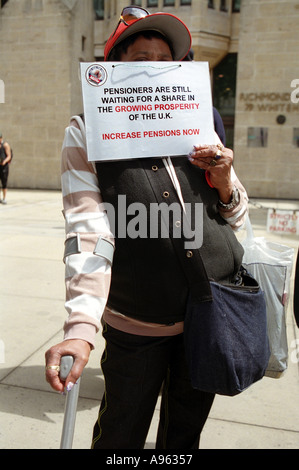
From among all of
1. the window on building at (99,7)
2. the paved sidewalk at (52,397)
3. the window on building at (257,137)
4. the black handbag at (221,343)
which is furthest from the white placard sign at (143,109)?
the window on building at (99,7)

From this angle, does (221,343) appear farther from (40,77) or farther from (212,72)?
(212,72)

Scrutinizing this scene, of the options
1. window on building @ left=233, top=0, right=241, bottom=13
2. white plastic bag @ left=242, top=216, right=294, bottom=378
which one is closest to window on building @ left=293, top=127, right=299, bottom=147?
window on building @ left=233, top=0, right=241, bottom=13

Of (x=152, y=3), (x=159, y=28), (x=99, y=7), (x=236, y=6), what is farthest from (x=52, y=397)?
(x=99, y=7)

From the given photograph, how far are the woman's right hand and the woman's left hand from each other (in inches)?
27.6

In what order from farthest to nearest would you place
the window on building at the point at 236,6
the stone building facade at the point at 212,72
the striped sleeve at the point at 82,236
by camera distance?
1. the window on building at the point at 236,6
2. the stone building facade at the point at 212,72
3. the striped sleeve at the point at 82,236

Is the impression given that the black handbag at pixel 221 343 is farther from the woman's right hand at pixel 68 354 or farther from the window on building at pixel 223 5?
the window on building at pixel 223 5

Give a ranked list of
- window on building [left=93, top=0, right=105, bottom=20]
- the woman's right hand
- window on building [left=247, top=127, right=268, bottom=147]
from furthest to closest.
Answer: window on building [left=93, top=0, right=105, bottom=20], window on building [left=247, top=127, right=268, bottom=147], the woman's right hand

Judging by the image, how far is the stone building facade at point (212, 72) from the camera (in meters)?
14.3

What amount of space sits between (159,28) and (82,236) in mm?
774

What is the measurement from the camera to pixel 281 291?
7.80 feet

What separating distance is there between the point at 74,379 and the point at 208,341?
0.50m

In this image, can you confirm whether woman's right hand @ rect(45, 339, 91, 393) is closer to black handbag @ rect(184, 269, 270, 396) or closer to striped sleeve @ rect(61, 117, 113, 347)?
striped sleeve @ rect(61, 117, 113, 347)

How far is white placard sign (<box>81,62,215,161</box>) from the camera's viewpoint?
1510mm

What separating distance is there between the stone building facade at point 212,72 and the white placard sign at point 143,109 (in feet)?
44.5
